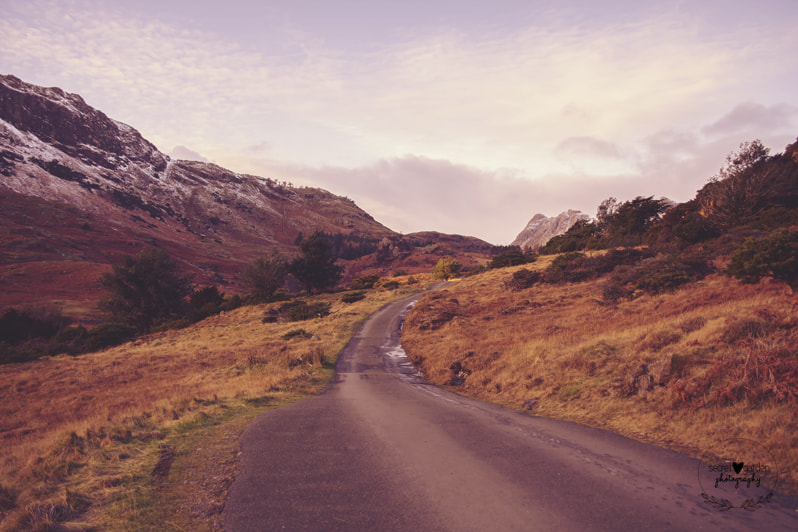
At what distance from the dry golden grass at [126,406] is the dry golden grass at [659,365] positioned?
755 centimetres

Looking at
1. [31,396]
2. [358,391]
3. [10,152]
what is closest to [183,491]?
[358,391]

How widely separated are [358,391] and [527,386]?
238 inches

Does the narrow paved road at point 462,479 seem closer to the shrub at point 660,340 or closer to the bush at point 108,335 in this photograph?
the shrub at point 660,340

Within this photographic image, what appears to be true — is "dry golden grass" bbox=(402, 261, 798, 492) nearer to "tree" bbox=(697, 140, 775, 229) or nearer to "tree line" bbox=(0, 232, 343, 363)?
"tree" bbox=(697, 140, 775, 229)

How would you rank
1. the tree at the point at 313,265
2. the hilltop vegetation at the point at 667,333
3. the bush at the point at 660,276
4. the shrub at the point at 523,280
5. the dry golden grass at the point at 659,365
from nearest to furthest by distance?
the dry golden grass at the point at 659,365 → the hilltop vegetation at the point at 667,333 → the bush at the point at 660,276 → the shrub at the point at 523,280 → the tree at the point at 313,265

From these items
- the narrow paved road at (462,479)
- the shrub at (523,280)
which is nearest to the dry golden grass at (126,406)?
the narrow paved road at (462,479)

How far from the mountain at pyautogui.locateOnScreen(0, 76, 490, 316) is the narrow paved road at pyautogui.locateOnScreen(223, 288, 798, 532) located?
54.7 m

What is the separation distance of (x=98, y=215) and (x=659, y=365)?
137 meters

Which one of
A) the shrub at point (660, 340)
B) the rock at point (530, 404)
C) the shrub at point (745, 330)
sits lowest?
the rock at point (530, 404)

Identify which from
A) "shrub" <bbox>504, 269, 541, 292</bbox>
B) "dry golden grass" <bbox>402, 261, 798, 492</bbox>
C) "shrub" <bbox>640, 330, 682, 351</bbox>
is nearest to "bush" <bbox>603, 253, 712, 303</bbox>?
"dry golden grass" <bbox>402, 261, 798, 492</bbox>

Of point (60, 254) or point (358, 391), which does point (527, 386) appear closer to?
point (358, 391)

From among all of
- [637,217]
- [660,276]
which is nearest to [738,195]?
[660,276]

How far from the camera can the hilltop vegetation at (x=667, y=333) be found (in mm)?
7539

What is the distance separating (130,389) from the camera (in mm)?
17766
